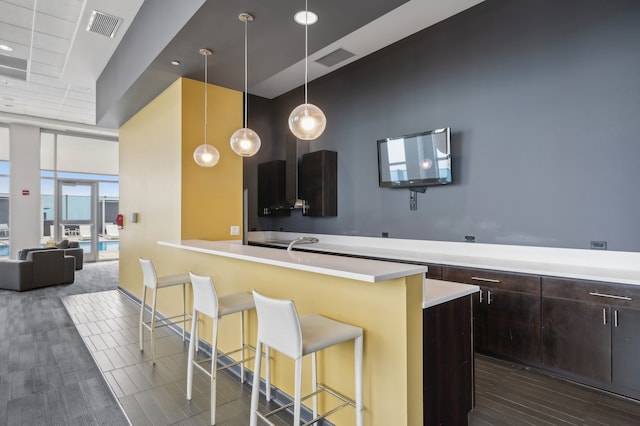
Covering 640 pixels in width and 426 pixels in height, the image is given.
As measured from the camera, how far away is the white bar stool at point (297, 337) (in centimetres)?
170

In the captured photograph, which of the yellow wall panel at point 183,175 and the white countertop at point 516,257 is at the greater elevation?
the yellow wall panel at point 183,175

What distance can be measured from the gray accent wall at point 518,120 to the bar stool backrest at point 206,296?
112 inches

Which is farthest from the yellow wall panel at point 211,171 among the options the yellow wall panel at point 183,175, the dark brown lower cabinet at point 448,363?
the dark brown lower cabinet at point 448,363

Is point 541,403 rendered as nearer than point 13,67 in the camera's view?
Yes

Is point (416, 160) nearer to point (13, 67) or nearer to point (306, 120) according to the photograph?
point (306, 120)

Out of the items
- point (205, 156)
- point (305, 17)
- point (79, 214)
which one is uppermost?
point (305, 17)

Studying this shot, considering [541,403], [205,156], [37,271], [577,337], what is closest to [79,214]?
[37,271]

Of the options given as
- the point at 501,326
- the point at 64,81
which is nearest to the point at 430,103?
the point at 501,326

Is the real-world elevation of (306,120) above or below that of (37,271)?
above

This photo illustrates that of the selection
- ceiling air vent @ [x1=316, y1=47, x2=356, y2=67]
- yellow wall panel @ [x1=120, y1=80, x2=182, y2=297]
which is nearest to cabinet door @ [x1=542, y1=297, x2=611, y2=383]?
yellow wall panel @ [x1=120, y1=80, x2=182, y2=297]

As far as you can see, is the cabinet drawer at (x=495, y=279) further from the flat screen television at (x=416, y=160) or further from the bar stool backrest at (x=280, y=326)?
the bar stool backrest at (x=280, y=326)

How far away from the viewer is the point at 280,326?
178 centimetres

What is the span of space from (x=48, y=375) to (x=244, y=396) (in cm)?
176

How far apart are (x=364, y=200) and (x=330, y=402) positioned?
329cm
